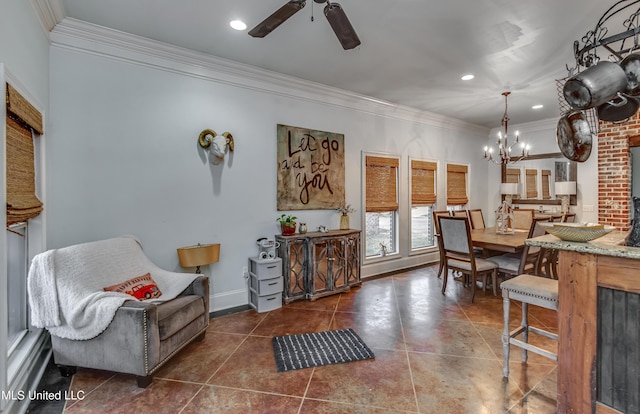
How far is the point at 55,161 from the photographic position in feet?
8.56

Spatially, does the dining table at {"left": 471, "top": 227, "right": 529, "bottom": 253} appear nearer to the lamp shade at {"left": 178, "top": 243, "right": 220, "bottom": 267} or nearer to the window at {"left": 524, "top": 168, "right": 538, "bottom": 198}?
the window at {"left": 524, "top": 168, "right": 538, "bottom": 198}

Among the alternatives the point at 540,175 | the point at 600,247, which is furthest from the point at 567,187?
the point at 600,247

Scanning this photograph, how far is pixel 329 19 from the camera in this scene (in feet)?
5.98

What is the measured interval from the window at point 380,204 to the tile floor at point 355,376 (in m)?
1.80

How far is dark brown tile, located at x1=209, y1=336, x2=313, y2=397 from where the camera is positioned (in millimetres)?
2064

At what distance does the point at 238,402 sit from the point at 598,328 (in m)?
2.16

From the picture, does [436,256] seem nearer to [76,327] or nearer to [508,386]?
[508,386]

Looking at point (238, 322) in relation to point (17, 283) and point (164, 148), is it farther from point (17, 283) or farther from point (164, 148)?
point (164, 148)

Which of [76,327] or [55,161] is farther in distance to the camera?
[55,161]

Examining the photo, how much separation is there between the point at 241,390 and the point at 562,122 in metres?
2.96

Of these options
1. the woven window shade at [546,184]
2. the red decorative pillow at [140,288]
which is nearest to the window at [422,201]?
the woven window shade at [546,184]

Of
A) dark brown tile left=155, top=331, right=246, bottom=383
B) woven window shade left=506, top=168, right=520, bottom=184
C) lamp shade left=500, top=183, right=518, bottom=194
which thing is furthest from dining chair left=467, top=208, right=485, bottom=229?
dark brown tile left=155, top=331, right=246, bottom=383

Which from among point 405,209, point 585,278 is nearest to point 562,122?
point 585,278

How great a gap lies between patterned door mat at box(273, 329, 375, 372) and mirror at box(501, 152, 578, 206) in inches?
208
